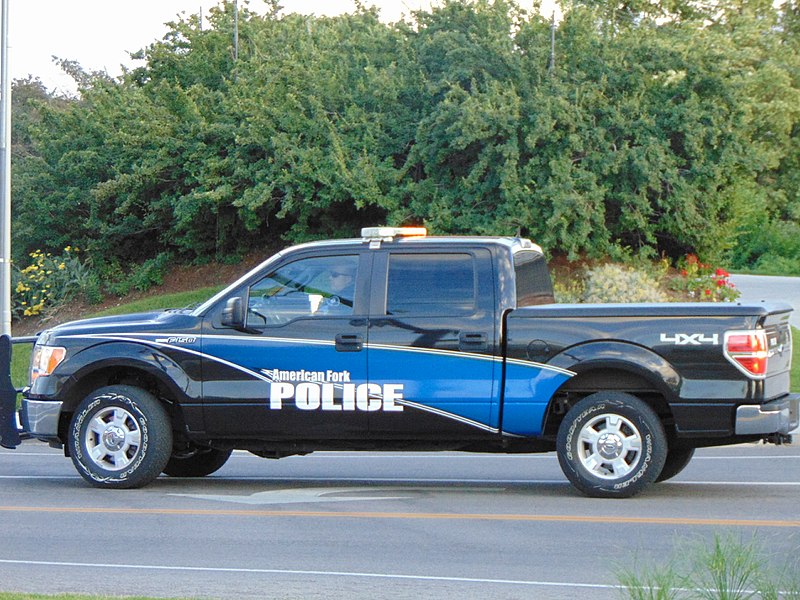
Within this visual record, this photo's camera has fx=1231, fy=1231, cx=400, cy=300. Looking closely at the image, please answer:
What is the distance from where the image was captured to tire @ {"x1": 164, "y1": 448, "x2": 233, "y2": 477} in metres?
11.5

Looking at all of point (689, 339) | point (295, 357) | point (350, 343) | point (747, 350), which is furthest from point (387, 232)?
point (747, 350)

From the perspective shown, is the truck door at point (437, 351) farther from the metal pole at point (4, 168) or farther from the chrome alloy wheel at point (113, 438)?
the metal pole at point (4, 168)

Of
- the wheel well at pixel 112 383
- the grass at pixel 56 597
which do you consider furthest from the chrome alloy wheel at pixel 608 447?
the grass at pixel 56 597

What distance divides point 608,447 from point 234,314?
3135 millimetres

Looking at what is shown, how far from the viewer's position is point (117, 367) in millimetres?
10406

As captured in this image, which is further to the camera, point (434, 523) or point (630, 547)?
point (434, 523)

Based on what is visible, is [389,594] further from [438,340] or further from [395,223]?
[395,223]

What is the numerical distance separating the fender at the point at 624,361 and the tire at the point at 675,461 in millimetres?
1172

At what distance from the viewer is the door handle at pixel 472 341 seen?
962 cm

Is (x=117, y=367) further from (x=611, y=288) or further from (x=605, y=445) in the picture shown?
(x=611, y=288)

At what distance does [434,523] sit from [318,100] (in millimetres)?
16948

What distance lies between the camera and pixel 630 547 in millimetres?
7734

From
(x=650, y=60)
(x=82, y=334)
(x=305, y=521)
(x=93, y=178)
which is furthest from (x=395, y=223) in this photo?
(x=305, y=521)

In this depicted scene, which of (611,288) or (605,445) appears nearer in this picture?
(605,445)
